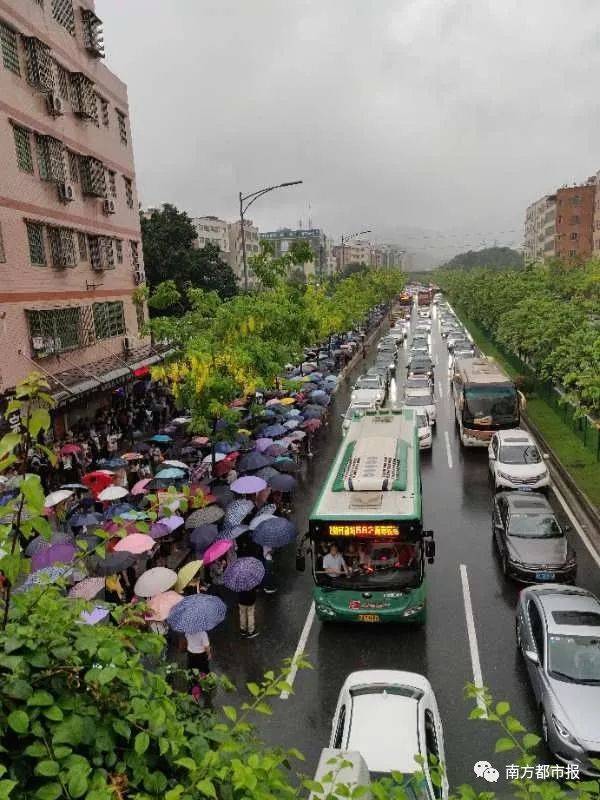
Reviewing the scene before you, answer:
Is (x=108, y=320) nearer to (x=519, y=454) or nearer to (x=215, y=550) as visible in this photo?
(x=215, y=550)

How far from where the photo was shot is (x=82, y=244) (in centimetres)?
2553

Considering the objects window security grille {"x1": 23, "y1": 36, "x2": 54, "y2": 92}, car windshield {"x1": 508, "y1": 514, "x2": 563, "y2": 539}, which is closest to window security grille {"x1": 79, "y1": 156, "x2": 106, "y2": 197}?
window security grille {"x1": 23, "y1": 36, "x2": 54, "y2": 92}

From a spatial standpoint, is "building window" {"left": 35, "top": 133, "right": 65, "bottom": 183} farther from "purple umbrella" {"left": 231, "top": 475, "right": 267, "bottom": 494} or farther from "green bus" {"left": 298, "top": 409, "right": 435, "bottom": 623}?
"green bus" {"left": 298, "top": 409, "right": 435, "bottom": 623}

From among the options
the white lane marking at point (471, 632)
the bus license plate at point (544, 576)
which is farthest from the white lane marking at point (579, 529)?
the white lane marking at point (471, 632)

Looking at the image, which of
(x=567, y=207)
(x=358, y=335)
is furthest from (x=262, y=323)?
(x=567, y=207)

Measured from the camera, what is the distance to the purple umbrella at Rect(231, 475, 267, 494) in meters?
16.2

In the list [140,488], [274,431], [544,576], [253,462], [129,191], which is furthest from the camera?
[129,191]

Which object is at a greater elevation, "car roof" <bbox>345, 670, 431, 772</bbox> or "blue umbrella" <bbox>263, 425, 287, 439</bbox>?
"blue umbrella" <bbox>263, 425, 287, 439</bbox>

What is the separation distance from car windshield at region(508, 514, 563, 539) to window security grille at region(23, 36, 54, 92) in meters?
20.7

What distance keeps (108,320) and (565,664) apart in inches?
941

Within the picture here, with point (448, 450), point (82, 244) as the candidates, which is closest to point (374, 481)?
point (448, 450)

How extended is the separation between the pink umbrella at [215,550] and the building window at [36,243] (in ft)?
44.0

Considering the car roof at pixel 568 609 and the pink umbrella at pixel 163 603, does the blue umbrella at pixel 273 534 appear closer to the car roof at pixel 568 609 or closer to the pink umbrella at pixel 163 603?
the pink umbrella at pixel 163 603

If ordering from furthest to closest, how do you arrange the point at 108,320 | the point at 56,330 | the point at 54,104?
the point at 108,320, the point at 56,330, the point at 54,104
